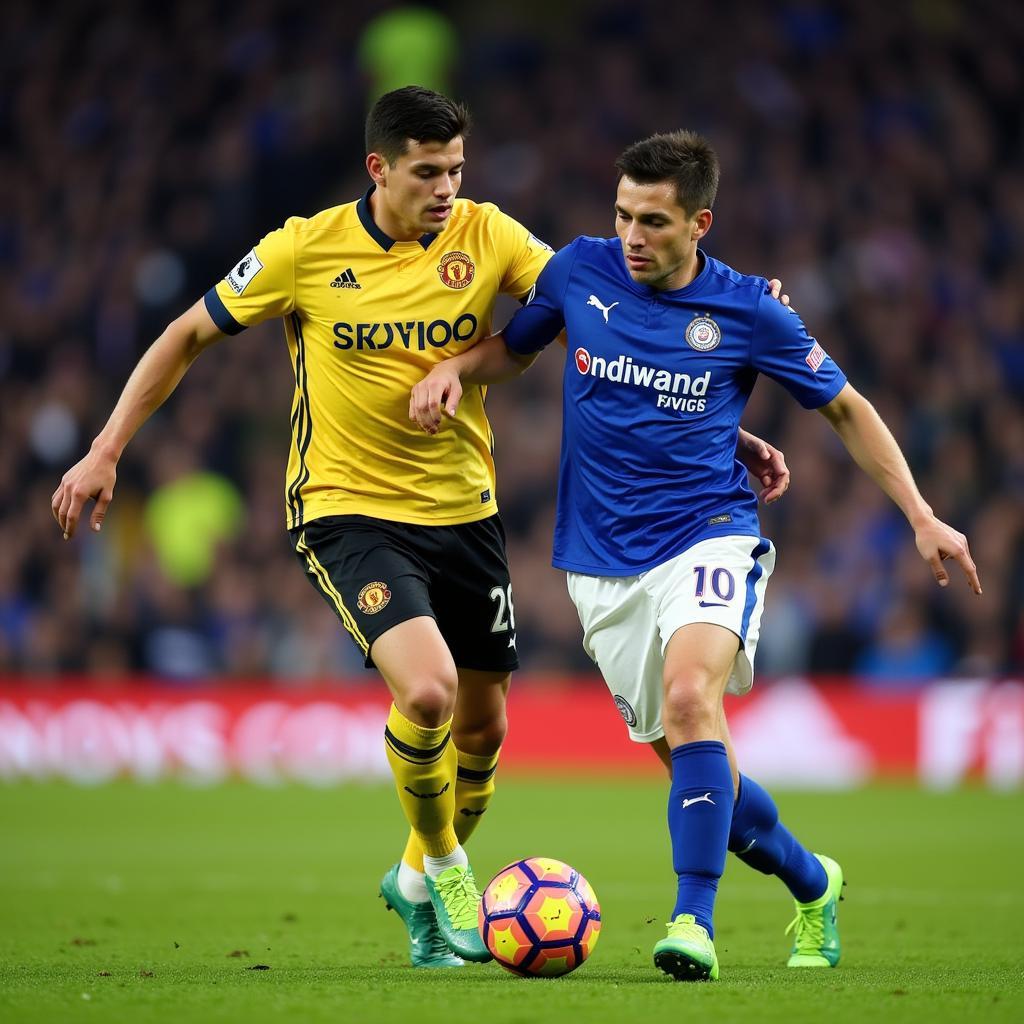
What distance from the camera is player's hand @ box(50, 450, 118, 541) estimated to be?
550 cm

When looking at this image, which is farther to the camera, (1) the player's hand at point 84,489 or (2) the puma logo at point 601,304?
(2) the puma logo at point 601,304

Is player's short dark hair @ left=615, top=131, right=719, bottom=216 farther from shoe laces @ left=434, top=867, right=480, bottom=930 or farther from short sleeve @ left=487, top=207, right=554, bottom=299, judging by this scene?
shoe laces @ left=434, top=867, right=480, bottom=930

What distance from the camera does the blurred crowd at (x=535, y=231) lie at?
50.7ft

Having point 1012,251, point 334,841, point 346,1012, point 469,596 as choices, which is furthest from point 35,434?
point 346,1012

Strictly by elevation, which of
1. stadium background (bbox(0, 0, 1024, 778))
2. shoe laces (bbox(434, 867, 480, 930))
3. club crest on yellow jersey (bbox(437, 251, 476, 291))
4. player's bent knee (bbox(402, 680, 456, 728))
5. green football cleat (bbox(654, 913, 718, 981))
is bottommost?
green football cleat (bbox(654, 913, 718, 981))

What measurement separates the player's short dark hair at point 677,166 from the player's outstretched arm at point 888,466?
77 cm

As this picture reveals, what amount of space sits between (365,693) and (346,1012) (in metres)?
10.6

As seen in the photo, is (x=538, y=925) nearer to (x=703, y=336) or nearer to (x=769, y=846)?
(x=769, y=846)

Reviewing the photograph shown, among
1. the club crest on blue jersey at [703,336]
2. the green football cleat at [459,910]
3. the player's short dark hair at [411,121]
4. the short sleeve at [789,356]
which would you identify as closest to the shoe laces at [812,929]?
the green football cleat at [459,910]

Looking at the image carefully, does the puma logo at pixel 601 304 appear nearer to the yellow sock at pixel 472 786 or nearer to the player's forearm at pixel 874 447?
the player's forearm at pixel 874 447

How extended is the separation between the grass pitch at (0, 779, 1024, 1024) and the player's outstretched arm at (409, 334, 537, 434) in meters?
1.72

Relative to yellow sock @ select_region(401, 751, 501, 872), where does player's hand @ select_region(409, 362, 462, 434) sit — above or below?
above

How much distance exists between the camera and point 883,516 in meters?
15.4

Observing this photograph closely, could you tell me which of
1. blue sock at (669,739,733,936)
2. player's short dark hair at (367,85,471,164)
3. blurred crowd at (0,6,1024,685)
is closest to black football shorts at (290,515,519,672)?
blue sock at (669,739,733,936)
